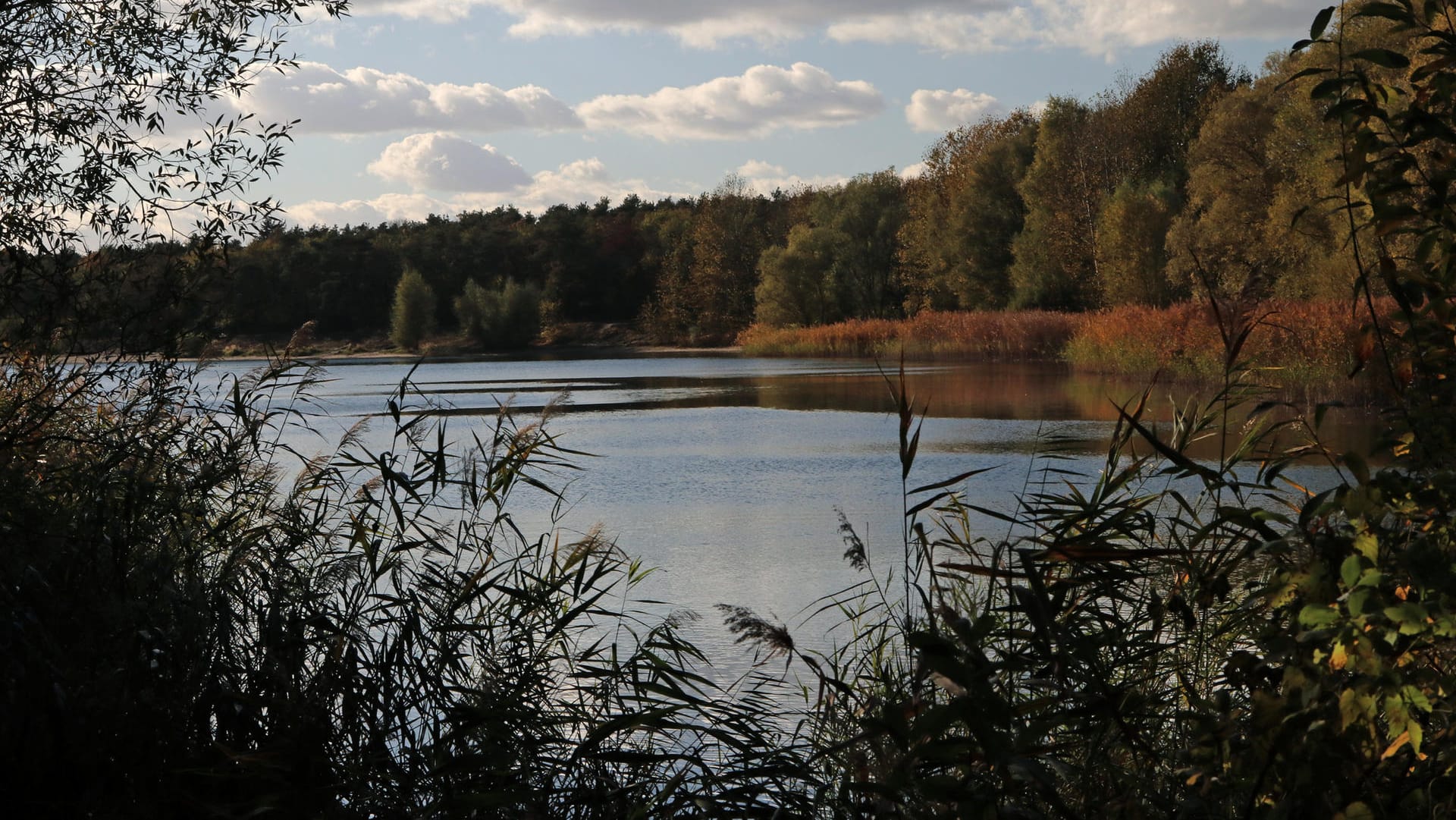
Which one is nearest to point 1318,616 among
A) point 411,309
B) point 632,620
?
point 632,620

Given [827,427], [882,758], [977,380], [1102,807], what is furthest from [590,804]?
Result: [977,380]

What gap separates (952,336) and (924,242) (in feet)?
43.9

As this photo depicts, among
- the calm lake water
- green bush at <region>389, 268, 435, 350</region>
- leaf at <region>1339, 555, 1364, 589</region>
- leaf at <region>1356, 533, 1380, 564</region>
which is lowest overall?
the calm lake water

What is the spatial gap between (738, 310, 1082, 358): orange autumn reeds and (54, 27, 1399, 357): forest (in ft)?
10.8

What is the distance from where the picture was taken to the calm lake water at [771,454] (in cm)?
716

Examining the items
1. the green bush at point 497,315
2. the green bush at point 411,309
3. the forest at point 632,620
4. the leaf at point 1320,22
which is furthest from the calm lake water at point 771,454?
the green bush at point 497,315

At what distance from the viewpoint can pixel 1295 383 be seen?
52.3ft

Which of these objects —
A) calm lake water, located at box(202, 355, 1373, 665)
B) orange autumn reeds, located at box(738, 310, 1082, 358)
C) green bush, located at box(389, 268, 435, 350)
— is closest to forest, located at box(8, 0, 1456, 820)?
calm lake water, located at box(202, 355, 1373, 665)

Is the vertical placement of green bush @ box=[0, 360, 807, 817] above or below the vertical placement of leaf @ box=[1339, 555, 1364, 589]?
below

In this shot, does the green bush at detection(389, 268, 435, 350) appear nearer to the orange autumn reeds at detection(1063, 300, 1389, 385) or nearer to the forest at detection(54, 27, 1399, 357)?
the forest at detection(54, 27, 1399, 357)

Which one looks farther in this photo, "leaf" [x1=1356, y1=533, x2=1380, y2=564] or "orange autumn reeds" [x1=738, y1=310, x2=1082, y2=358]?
"orange autumn reeds" [x1=738, y1=310, x2=1082, y2=358]

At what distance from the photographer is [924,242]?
46.0 m

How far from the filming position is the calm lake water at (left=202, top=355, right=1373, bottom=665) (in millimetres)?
7164

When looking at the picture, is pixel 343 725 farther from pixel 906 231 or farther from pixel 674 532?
pixel 906 231
